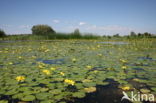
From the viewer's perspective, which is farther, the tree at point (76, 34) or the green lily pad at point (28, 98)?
the tree at point (76, 34)

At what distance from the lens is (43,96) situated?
178cm

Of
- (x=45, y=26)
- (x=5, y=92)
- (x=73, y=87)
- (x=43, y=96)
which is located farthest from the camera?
(x=45, y=26)

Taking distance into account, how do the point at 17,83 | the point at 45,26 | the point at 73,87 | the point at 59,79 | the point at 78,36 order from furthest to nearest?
the point at 45,26, the point at 78,36, the point at 59,79, the point at 17,83, the point at 73,87

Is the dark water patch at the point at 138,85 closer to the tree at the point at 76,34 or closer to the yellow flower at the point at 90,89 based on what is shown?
the yellow flower at the point at 90,89

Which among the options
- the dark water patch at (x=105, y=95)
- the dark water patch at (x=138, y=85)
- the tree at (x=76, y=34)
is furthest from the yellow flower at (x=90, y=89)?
the tree at (x=76, y=34)

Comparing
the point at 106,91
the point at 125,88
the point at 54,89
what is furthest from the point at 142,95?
the point at 54,89

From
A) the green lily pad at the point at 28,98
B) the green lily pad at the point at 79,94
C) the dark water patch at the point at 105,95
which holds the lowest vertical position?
the dark water patch at the point at 105,95

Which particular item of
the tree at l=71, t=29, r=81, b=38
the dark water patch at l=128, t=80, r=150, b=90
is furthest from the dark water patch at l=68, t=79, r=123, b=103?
the tree at l=71, t=29, r=81, b=38

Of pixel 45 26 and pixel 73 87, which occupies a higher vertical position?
pixel 45 26

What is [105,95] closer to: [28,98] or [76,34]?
[28,98]

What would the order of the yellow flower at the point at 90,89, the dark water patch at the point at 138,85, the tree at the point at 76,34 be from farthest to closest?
1. the tree at the point at 76,34
2. the dark water patch at the point at 138,85
3. the yellow flower at the point at 90,89

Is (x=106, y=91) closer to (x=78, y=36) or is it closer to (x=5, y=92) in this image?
(x=5, y=92)

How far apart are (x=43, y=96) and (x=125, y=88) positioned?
1168mm

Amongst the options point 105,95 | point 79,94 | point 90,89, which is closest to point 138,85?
point 105,95
